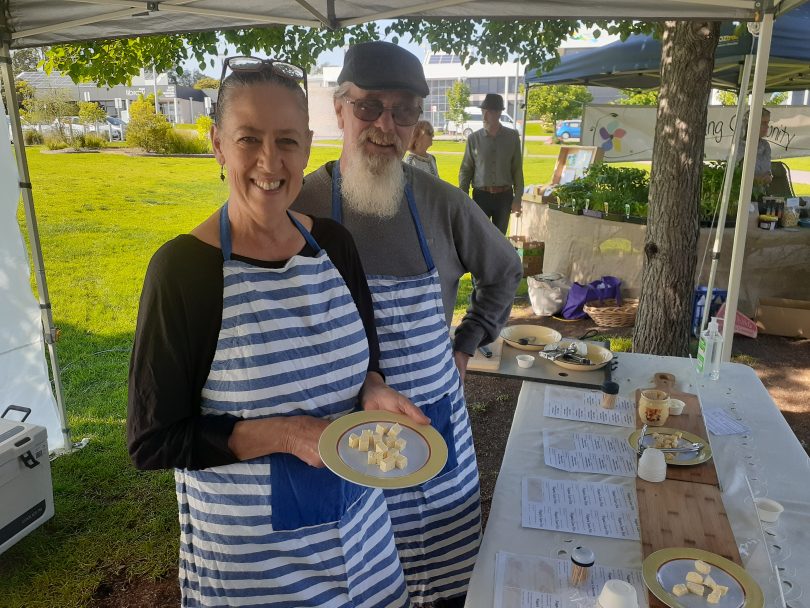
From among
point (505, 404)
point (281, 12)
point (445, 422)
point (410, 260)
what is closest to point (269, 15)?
point (281, 12)

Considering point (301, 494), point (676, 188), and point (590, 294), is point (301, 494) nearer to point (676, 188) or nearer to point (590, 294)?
point (676, 188)

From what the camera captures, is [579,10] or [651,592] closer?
[651,592]

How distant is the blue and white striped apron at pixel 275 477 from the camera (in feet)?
4.32

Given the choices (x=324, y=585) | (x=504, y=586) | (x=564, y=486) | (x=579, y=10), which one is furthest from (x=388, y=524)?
(x=579, y=10)

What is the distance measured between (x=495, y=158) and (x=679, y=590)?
6455 mm

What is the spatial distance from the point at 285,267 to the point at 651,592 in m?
1.09

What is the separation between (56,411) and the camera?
385 centimetres

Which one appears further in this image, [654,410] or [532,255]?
[532,255]

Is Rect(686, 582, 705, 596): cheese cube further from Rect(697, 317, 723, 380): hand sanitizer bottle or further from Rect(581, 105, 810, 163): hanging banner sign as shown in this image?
Rect(581, 105, 810, 163): hanging banner sign

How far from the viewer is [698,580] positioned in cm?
133

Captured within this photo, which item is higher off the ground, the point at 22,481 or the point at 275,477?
the point at 275,477

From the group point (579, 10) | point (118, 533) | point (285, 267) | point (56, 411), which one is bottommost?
point (118, 533)

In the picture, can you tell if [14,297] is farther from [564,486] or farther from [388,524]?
[564,486]

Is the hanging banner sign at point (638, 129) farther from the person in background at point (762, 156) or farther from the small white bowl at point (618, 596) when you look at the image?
the small white bowl at point (618, 596)
